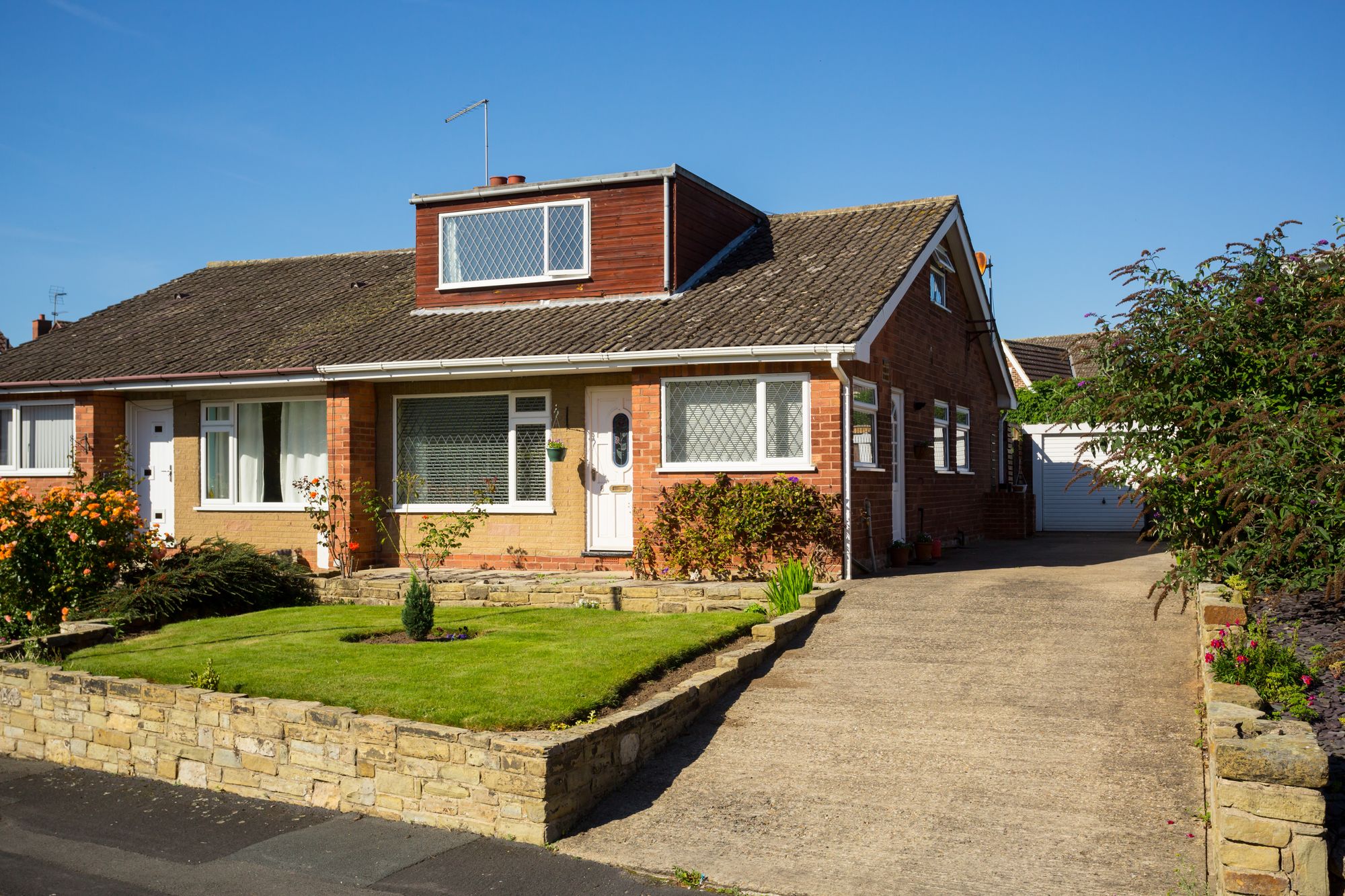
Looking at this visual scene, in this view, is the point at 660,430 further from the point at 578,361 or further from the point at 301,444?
the point at 301,444

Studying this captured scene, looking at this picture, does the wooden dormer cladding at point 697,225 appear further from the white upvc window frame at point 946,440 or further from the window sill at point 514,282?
the white upvc window frame at point 946,440

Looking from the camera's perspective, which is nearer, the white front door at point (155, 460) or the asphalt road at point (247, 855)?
the asphalt road at point (247, 855)

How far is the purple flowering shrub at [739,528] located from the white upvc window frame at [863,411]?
2.90 ft

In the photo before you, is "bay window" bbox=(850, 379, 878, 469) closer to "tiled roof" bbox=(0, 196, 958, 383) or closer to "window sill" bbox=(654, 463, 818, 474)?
"window sill" bbox=(654, 463, 818, 474)

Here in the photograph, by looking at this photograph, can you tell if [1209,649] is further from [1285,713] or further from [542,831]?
[542,831]

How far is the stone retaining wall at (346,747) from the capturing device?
6629mm

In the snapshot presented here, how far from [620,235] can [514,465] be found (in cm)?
353

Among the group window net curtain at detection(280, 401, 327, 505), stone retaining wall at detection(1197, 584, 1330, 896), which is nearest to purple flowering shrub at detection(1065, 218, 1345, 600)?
stone retaining wall at detection(1197, 584, 1330, 896)

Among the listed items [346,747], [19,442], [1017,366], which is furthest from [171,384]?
[1017,366]

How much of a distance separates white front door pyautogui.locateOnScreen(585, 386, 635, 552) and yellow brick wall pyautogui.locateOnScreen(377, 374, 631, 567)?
0.11 meters

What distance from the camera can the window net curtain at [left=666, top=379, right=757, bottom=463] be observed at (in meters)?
12.9

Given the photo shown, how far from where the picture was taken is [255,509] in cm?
1603

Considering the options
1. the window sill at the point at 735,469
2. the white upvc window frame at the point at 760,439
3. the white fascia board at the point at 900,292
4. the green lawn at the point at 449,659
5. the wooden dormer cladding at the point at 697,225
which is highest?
the wooden dormer cladding at the point at 697,225

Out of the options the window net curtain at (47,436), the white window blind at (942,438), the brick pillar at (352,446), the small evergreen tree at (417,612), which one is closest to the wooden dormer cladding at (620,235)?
the brick pillar at (352,446)
